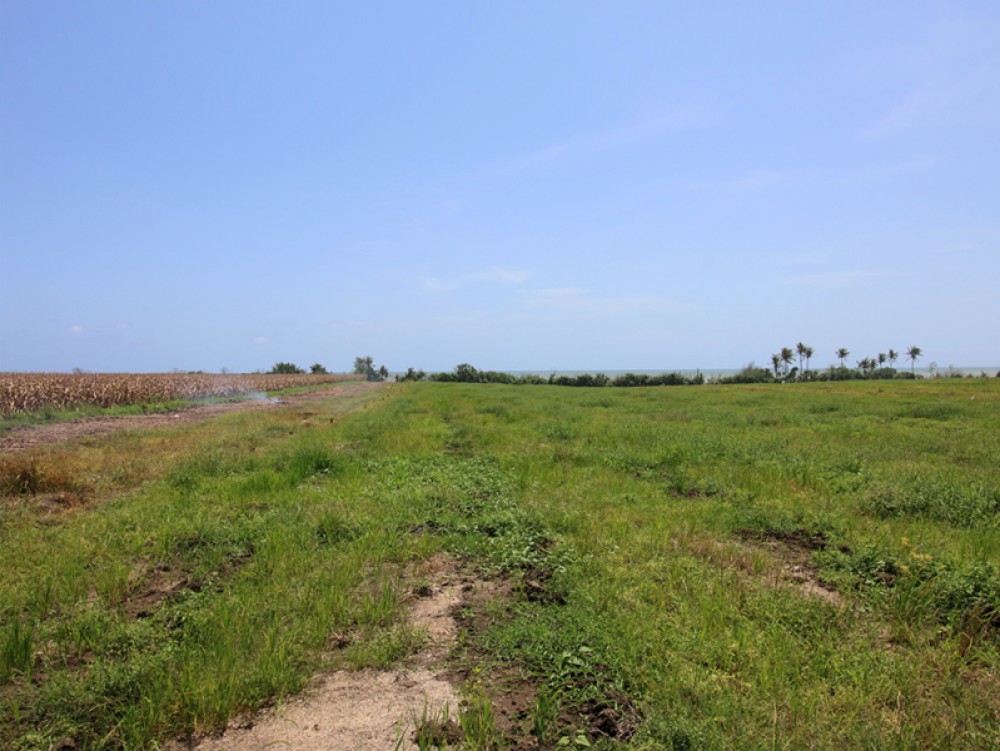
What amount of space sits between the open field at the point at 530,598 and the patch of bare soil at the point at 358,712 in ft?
0.34

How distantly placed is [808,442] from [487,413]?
40.0 ft

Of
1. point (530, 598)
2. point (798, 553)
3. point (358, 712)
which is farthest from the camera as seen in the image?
point (798, 553)

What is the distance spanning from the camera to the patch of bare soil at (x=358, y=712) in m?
2.75

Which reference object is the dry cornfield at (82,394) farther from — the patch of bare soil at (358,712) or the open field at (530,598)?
the patch of bare soil at (358,712)

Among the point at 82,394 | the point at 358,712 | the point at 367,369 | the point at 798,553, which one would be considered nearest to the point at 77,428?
the point at 82,394

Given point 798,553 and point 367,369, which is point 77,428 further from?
point 367,369

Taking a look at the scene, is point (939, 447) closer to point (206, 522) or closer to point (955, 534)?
point (955, 534)

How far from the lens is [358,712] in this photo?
2988 mm

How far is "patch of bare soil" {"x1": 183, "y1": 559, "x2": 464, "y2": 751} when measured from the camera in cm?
275

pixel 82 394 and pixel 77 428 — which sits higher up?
pixel 82 394

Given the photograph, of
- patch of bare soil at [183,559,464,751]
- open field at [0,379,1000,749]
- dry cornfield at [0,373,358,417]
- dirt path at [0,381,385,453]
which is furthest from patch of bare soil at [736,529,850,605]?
dry cornfield at [0,373,358,417]

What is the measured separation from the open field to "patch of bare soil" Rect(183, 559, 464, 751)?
10 centimetres

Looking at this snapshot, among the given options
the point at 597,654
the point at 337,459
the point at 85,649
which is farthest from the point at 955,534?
the point at 337,459

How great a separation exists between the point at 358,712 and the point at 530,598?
1823 millimetres
